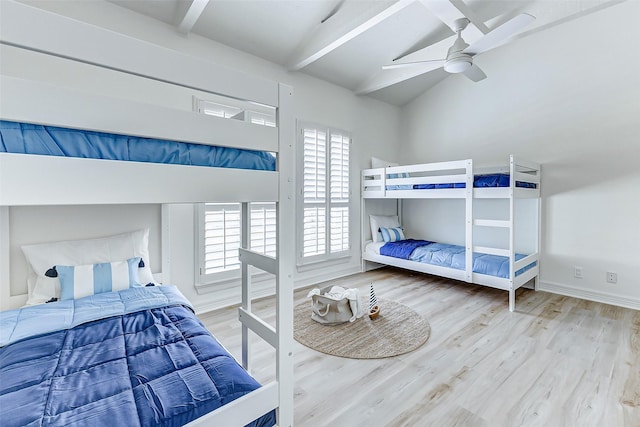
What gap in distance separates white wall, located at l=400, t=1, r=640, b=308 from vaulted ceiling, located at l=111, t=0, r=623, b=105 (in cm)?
99

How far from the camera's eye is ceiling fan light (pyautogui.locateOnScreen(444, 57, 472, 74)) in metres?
2.44

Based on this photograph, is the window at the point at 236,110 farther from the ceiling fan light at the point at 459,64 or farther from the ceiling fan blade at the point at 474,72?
the ceiling fan blade at the point at 474,72

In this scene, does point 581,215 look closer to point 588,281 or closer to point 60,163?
point 588,281

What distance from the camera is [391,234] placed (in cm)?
434

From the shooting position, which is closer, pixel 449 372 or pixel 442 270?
pixel 449 372

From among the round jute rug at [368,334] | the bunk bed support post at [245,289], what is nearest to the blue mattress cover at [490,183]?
the round jute rug at [368,334]

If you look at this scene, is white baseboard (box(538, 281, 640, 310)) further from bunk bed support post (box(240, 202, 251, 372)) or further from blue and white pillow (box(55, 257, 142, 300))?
blue and white pillow (box(55, 257, 142, 300))

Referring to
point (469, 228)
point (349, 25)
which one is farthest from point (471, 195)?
point (349, 25)

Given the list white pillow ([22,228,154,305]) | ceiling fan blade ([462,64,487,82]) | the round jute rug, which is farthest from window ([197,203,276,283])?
ceiling fan blade ([462,64,487,82])

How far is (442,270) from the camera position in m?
3.45

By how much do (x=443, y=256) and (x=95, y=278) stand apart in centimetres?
330

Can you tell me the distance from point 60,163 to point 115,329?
1.10 metres

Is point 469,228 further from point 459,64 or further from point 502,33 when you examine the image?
point 502,33

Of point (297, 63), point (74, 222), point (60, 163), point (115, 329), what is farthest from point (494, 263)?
point (74, 222)
